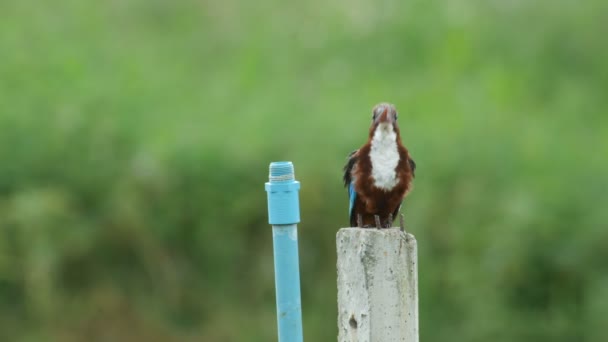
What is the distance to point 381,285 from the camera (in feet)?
9.56

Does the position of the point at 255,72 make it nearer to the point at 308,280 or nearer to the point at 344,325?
the point at 308,280

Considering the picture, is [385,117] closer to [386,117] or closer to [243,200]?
[386,117]

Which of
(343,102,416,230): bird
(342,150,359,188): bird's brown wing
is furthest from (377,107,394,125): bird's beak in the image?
(342,150,359,188): bird's brown wing

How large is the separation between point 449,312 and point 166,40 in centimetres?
459

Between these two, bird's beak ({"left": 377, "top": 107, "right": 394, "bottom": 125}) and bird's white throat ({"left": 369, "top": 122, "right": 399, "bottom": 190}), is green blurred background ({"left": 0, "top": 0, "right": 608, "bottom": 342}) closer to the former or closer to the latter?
bird's white throat ({"left": 369, "top": 122, "right": 399, "bottom": 190})

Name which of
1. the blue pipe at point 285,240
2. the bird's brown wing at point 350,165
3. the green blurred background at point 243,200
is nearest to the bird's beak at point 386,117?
the bird's brown wing at point 350,165

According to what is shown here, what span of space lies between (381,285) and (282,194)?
0.41 m

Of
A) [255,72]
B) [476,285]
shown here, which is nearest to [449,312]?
[476,285]

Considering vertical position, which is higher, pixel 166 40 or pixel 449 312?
pixel 166 40

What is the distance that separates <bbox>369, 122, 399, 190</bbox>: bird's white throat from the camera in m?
3.45

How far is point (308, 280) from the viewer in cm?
718

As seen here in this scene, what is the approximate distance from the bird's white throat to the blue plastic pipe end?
51cm

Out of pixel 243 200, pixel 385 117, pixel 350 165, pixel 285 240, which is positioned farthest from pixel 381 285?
pixel 243 200

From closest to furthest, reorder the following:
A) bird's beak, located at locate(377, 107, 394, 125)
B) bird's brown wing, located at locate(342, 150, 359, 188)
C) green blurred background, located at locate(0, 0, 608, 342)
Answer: bird's beak, located at locate(377, 107, 394, 125), bird's brown wing, located at locate(342, 150, 359, 188), green blurred background, located at locate(0, 0, 608, 342)
